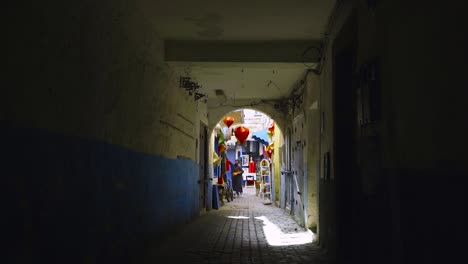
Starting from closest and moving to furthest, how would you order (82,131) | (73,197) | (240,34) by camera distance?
(73,197) → (82,131) → (240,34)

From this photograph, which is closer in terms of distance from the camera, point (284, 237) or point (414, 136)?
point (414, 136)

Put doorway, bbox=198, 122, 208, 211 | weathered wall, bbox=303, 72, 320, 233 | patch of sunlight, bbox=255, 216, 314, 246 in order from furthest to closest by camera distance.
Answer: doorway, bbox=198, 122, 208, 211 < weathered wall, bbox=303, 72, 320, 233 < patch of sunlight, bbox=255, 216, 314, 246

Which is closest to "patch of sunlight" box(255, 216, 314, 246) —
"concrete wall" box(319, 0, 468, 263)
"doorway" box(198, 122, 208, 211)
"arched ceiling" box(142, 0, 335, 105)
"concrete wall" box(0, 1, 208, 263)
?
"concrete wall" box(0, 1, 208, 263)

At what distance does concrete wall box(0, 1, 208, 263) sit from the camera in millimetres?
2756

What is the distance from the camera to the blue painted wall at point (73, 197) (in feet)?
8.93

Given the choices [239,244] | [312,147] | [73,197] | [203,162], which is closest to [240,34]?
[312,147]

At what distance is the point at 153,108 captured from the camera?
6582mm

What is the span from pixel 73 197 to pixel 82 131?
549 millimetres

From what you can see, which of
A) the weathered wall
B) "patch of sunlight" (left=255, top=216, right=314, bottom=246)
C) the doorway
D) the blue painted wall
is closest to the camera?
the blue painted wall

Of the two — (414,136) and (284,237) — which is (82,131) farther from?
(284,237)

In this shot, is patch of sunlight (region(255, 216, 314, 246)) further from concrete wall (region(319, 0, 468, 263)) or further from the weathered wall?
concrete wall (region(319, 0, 468, 263))

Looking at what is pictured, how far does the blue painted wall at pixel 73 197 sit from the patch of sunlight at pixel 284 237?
1921mm

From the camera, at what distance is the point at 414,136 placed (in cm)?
275

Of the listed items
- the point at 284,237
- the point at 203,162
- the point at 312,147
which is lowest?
the point at 284,237
